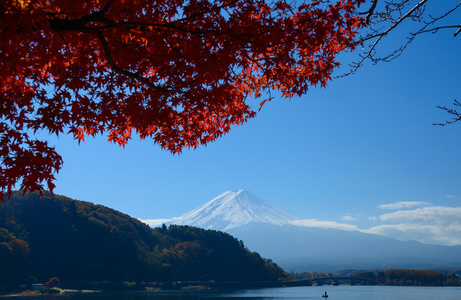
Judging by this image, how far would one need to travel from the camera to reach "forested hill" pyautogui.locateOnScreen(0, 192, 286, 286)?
184 ft

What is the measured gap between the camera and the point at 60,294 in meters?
55.2

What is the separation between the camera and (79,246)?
62188mm

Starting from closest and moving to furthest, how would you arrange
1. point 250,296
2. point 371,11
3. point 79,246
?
point 371,11, point 79,246, point 250,296

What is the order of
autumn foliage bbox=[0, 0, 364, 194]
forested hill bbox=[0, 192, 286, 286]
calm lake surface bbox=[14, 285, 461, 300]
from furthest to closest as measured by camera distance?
1. forested hill bbox=[0, 192, 286, 286]
2. calm lake surface bbox=[14, 285, 461, 300]
3. autumn foliage bbox=[0, 0, 364, 194]

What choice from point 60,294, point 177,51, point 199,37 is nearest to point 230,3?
point 199,37

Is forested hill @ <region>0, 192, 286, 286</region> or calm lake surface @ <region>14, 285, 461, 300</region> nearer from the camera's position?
calm lake surface @ <region>14, 285, 461, 300</region>

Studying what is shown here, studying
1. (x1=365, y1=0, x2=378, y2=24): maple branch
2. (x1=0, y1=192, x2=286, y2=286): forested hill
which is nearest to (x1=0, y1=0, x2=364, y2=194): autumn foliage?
(x1=365, y1=0, x2=378, y2=24): maple branch

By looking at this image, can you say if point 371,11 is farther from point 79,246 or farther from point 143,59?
point 79,246

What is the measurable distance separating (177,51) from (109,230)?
Answer: 213ft

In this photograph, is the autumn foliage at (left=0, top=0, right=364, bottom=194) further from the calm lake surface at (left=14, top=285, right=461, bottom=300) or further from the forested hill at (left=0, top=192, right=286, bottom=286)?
the forested hill at (left=0, top=192, right=286, bottom=286)

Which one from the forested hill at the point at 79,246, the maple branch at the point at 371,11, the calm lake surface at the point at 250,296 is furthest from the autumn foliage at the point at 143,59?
the forested hill at the point at 79,246

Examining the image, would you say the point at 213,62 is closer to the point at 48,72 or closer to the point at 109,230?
the point at 48,72

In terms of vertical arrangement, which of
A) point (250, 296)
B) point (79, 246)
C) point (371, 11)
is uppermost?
point (371, 11)

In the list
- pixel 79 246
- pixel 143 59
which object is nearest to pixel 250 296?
pixel 79 246
